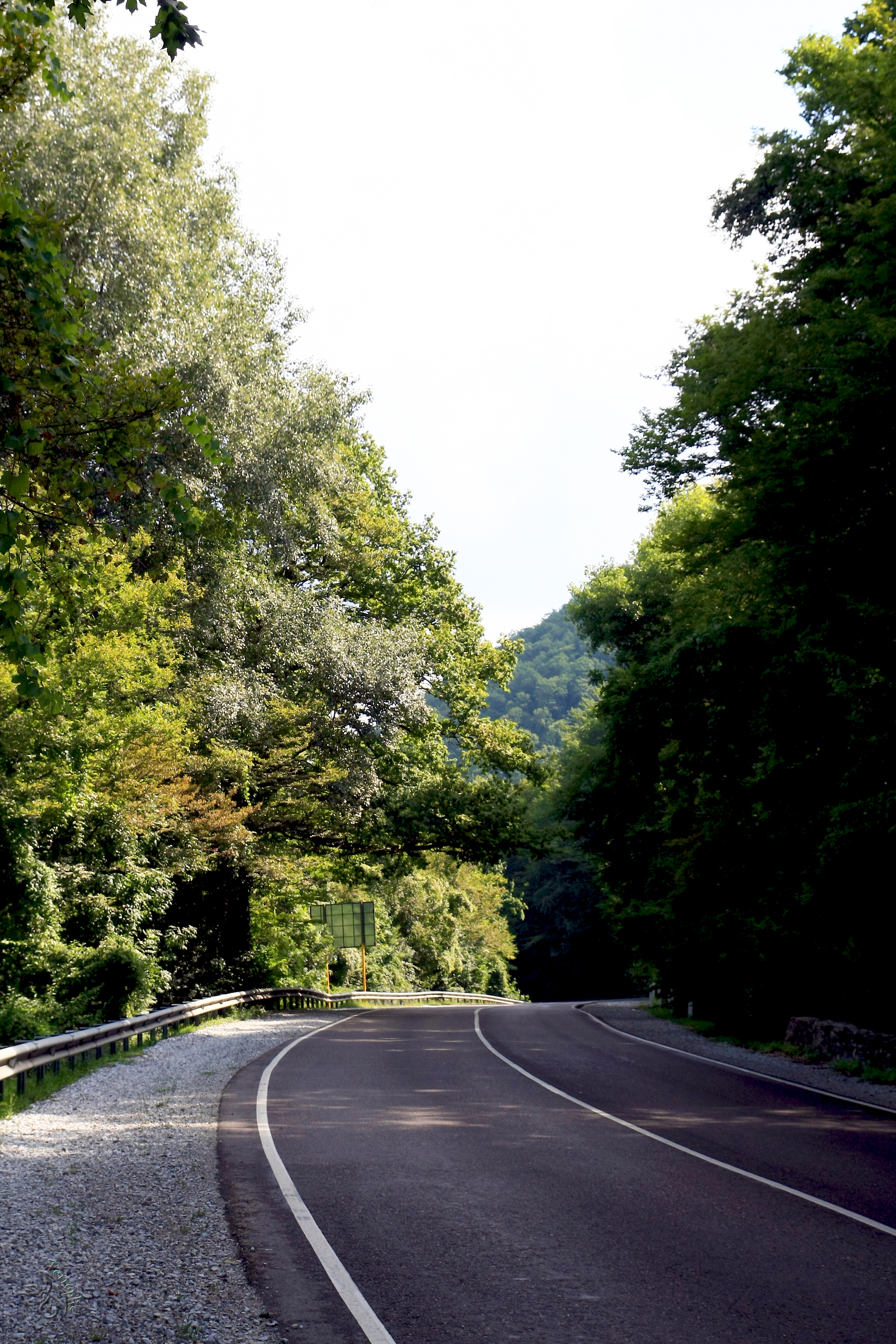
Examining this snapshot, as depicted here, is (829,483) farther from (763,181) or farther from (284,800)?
(284,800)

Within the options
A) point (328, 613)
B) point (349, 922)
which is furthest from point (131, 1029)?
point (349, 922)

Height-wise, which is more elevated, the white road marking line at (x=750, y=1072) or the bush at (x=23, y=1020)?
the bush at (x=23, y=1020)

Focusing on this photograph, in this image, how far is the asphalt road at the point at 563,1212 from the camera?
547cm

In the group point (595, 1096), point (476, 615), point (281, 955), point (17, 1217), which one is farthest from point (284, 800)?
point (17, 1217)

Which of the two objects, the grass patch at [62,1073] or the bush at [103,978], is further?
the bush at [103,978]

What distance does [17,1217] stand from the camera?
7184 millimetres

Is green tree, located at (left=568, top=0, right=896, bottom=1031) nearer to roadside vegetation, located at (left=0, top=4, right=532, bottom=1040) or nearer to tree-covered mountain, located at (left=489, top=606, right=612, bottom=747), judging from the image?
roadside vegetation, located at (left=0, top=4, right=532, bottom=1040)

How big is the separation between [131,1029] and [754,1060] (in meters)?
11.1

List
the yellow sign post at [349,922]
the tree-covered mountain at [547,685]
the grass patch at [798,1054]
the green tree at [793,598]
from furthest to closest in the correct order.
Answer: the tree-covered mountain at [547,685] → the yellow sign post at [349,922] → the grass patch at [798,1054] → the green tree at [793,598]

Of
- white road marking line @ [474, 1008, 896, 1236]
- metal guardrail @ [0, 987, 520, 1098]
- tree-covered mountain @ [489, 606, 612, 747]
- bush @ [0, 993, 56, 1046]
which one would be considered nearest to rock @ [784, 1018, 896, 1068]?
white road marking line @ [474, 1008, 896, 1236]

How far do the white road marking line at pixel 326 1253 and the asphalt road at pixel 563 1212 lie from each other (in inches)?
2.3

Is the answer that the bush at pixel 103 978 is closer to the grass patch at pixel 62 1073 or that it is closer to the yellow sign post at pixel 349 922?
the grass patch at pixel 62 1073

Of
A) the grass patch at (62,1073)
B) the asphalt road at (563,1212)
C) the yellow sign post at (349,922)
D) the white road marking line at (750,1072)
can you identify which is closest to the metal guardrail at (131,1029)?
the grass patch at (62,1073)

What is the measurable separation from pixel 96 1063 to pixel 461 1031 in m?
9.91
